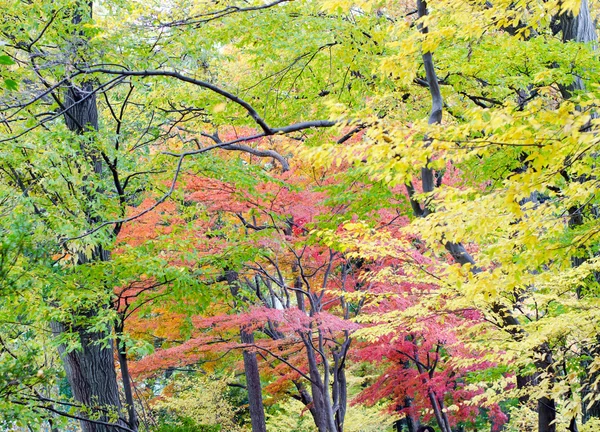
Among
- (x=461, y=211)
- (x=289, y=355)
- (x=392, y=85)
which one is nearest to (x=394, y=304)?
(x=289, y=355)

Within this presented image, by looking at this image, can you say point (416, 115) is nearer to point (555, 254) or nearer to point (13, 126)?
point (555, 254)

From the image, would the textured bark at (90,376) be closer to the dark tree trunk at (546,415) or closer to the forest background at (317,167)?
the forest background at (317,167)

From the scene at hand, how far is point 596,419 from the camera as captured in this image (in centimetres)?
649

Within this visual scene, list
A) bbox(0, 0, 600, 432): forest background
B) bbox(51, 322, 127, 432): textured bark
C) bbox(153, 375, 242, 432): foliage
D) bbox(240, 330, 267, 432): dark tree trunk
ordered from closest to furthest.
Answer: bbox(0, 0, 600, 432): forest background → bbox(51, 322, 127, 432): textured bark → bbox(240, 330, 267, 432): dark tree trunk → bbox(153, 375, 242, 432): foliage

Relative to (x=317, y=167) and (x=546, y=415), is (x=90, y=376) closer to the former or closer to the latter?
(x=317, y=167)

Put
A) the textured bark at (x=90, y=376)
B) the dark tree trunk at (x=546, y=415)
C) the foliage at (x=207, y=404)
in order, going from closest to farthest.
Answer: the dark tree trunk at (x=546, y=415) < the textured bark at (x=90, y=376) < the foliage at (x=207, y=404)

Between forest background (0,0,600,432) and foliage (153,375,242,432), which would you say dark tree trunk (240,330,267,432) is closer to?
foliage (153,375,242,432)

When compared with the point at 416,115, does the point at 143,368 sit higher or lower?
lower

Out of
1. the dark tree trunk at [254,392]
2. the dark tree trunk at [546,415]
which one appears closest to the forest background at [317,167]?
the dark tree trunk at [546,415]

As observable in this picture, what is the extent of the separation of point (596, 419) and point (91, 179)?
21.5 feet

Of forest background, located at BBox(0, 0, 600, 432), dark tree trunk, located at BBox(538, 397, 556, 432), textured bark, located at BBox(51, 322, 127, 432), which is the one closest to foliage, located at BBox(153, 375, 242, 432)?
forest background, located at BBox(0, 0, 600, 432)

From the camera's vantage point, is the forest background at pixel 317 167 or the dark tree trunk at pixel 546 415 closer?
the forest background at pixel 317 167

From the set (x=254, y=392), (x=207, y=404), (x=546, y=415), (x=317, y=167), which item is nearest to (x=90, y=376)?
(x=317, y=167)

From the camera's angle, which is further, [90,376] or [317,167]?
[90,376]
